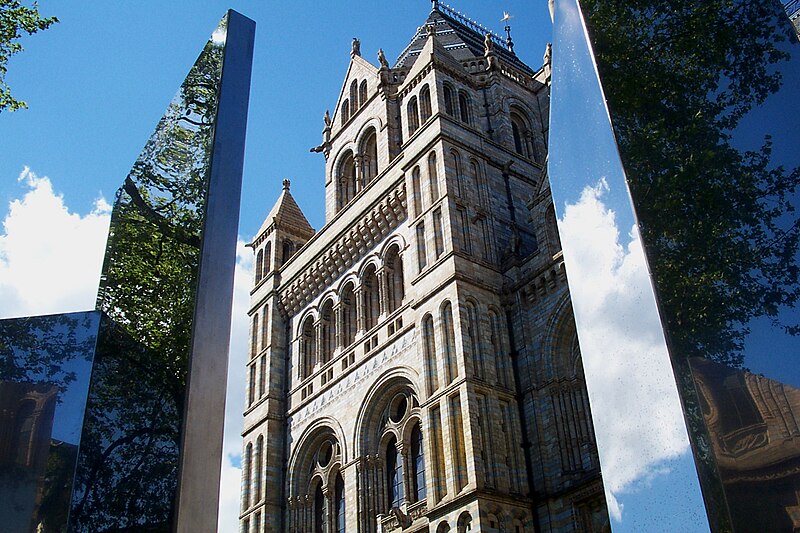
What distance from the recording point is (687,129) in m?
5.10

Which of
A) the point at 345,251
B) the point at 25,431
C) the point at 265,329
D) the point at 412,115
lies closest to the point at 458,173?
the point at 412,115

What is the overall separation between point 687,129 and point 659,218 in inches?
27.0

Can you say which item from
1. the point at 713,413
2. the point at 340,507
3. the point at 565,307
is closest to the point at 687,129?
the point at 713,413

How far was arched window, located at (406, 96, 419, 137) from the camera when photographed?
945 inches

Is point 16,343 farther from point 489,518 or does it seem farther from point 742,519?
point 489,518

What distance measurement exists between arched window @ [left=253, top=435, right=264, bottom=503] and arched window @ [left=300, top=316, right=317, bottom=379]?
2203 millimetres

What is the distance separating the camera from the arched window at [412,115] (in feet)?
78.7

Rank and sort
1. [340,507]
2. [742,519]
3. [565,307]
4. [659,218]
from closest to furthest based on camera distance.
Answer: [742,519] < [659,218] < [565,307] < [340,507]

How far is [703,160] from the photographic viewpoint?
4.94 meters

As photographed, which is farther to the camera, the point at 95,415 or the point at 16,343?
the point at 16,343

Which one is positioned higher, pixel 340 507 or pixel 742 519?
pixel 340 507

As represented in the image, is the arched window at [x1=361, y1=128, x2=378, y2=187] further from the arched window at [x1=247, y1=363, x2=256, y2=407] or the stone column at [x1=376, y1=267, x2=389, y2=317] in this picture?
the arched window at [x1=247, y1=363, x2=256, y2=407]

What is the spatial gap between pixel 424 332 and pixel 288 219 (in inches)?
432

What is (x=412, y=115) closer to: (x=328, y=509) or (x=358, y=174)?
(x=358, y=174)
